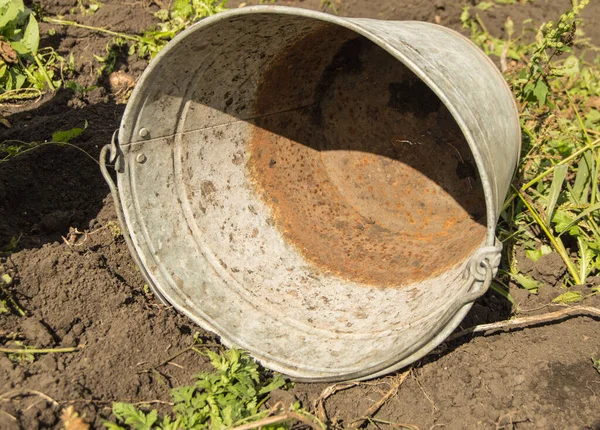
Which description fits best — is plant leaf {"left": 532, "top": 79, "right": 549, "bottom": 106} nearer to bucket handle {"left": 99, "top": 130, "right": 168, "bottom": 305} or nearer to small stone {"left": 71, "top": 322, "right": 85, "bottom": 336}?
bucket handle {"left": 99, "top": 130, "right": 168, "bottom": 305}

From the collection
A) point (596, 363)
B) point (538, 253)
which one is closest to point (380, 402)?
point (596, 363)

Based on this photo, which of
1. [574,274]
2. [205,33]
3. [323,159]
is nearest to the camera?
[205,33]

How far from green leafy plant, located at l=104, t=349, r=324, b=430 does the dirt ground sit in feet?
0.27

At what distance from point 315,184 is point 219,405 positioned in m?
1.11

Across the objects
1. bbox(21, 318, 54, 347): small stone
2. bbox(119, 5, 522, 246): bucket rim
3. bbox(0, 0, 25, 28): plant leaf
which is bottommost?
bbox(21, 318, 54, 347): small stone

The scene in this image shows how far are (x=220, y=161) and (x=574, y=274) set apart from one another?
1.57 metres

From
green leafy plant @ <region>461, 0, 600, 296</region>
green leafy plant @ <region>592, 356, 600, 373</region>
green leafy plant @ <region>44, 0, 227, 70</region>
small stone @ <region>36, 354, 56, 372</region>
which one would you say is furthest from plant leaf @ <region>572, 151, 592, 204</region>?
small stone @ <region>36, 354, 56, 372</region>

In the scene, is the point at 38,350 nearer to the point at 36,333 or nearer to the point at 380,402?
the point at 36,333

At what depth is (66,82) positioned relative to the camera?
327cm

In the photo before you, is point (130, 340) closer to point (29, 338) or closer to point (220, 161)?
point (29, 338)

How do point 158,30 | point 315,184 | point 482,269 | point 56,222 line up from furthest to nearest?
point 158,30
point 315,184
point 56,222
point 482,269

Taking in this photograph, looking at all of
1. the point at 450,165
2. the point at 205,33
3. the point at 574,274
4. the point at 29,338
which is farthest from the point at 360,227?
the point at 29,338

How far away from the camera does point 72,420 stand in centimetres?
189

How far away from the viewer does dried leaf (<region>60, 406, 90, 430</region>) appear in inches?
74.0
